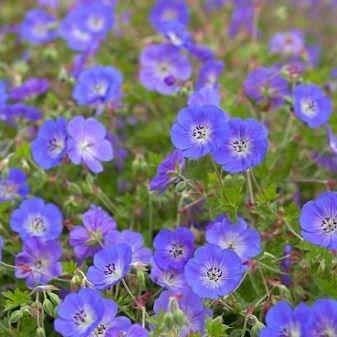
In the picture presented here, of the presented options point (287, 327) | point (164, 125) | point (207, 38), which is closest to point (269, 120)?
point (164, 125)

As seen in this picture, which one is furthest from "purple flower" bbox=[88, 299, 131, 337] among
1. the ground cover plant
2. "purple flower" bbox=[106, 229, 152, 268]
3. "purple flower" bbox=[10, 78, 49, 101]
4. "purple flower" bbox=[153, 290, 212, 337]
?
"purple flower" bbox=[10, 78, 49, 101]

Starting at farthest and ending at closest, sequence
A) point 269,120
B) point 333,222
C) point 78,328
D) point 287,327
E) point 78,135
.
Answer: point 269,120
point 78,135
point 333,222
point 78,328
point 287,327

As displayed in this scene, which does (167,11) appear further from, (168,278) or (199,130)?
(168,278)

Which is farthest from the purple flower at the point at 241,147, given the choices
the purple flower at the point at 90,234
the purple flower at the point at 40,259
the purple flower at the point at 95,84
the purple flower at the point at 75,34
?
the purple flower at the point at 75,34

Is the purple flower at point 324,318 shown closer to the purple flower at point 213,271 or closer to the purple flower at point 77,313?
the purple flower at point 213,271

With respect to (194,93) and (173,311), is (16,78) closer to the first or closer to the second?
(194,93)

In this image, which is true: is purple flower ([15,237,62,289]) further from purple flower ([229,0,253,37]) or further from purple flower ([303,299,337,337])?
purple flower ([229,0,253,37])

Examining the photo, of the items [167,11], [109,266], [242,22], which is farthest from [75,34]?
[109,266]
